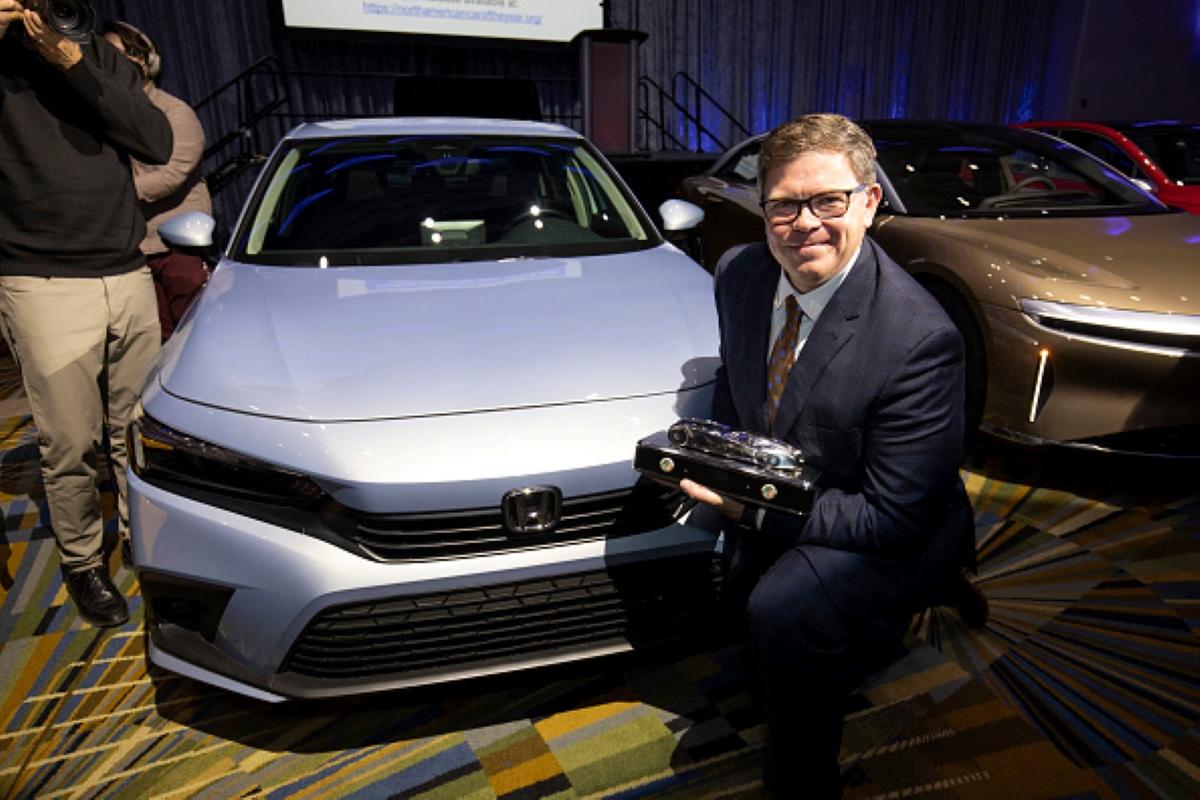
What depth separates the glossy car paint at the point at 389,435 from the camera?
1287 millimetres

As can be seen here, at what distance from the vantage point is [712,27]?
434 inches

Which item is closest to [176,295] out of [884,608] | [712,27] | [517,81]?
[884,608]

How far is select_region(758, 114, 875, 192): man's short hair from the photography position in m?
1.24

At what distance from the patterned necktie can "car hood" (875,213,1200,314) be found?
57.6 inches

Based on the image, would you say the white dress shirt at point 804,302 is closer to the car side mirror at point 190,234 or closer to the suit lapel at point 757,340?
the suit lapel at point 757,340

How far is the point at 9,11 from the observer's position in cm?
162

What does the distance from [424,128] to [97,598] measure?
5.49 ft

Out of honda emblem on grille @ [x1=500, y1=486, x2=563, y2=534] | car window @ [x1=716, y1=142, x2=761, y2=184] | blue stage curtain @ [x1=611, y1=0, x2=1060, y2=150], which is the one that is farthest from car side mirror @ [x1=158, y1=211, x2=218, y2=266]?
blue stage curtain @ [x1=611, y1=0, x2=1060, y2=150]

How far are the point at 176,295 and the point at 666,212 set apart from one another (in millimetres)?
1816

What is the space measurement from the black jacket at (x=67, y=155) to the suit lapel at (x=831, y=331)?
1660 millimetres

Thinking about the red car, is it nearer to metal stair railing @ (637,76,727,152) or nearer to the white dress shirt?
the white dress shirt

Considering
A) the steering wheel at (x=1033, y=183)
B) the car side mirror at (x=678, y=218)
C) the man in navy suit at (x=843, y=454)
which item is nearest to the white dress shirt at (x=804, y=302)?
the man in navy suit at (x=843, y=454)

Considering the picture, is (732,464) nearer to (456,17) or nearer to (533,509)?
(533,509)

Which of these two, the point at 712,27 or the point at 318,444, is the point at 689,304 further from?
the point at 712,27
